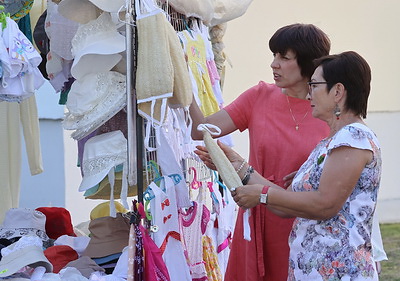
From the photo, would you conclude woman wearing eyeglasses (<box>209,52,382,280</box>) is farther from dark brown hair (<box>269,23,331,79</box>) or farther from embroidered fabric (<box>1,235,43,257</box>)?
embroidered fabric (<box>1,235,43,257</box>)

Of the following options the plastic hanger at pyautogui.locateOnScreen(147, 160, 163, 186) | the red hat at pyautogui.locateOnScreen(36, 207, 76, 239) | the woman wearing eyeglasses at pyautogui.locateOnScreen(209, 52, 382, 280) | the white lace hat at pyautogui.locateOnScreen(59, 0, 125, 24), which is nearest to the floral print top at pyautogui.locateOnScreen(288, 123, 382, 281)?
the woman wearing eyeglasses at pyautogui.locateOnScreen(209, 52, 382, 280)

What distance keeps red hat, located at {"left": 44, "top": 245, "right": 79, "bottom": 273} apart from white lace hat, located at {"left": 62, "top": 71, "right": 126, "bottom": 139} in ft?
2.07

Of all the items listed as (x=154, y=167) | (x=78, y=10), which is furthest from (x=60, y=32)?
(x=154, y=167)

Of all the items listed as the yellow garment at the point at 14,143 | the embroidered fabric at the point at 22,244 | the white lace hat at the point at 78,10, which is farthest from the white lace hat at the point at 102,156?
the yellow garment at the point at 14,143

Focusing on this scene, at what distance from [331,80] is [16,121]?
2469 mm

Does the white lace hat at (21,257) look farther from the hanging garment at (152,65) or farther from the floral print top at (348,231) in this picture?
the floral print top at (348,231)

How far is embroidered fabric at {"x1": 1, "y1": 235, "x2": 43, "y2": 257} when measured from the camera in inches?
128

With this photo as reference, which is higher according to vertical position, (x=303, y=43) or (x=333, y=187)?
(x=303, y=43)

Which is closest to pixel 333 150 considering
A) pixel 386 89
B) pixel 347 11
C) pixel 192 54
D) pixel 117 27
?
pixel 117 27

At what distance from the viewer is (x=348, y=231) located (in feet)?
8.55

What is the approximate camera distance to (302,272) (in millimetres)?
2678

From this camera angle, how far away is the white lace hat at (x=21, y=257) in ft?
9.83

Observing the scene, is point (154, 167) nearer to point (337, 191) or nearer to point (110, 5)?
point (110, 5)

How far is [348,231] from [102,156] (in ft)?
3.71
